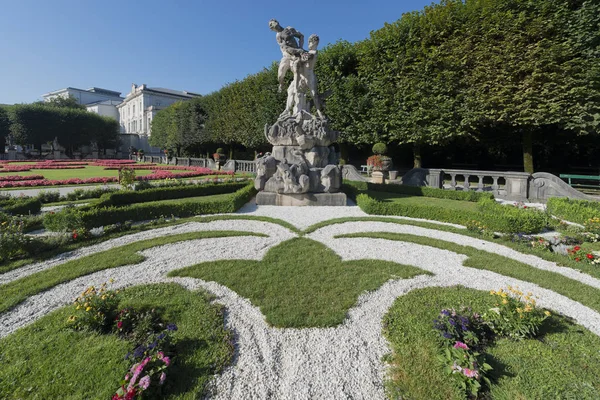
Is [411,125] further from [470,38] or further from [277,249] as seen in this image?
[277,249]

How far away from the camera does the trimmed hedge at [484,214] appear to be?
7.62m

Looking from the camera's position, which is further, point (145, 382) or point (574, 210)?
point (574, 210)

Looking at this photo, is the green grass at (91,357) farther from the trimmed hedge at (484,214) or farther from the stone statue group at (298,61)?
the stone statue group at (298,61)

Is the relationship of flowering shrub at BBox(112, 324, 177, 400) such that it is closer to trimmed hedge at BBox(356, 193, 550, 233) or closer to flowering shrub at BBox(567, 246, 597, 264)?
flowering shrub at BBox(567, 246, 597, 264)

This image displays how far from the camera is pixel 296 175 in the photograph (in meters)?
11.1

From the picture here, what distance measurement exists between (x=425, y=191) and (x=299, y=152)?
6.59 meters

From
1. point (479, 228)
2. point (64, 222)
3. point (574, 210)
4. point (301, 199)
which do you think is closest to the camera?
point (64, 222)

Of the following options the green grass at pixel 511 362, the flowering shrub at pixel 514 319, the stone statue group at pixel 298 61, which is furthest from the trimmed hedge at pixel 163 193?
the flowering shrub at pixel 514 319

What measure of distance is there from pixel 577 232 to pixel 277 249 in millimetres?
7905

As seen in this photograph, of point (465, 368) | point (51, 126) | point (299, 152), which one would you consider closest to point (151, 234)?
point (299, 152)

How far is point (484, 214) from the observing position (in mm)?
8078

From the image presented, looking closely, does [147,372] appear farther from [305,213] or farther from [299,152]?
[299,152]

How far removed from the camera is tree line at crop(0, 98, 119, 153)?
47.3m

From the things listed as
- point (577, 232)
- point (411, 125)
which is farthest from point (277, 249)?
point (411, 125)
